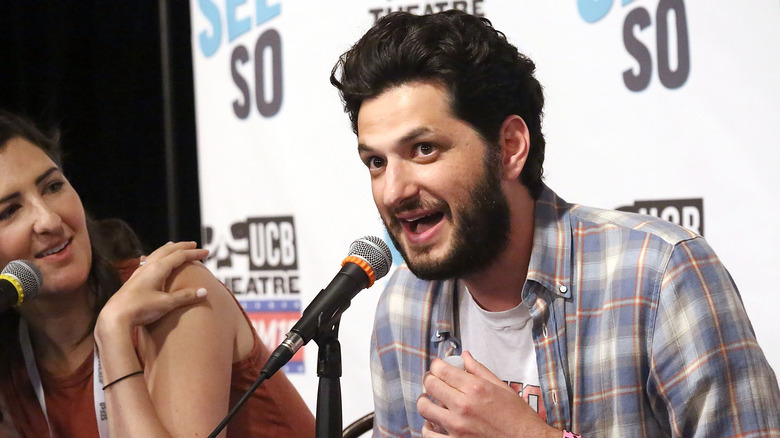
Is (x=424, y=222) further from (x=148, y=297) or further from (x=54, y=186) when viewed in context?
(x=54, y=186)

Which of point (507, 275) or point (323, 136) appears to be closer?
point (507, 275)

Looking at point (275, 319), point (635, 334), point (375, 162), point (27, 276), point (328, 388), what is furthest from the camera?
point (275, 319)

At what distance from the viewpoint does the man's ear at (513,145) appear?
1.67m

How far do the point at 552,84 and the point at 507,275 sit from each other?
3.09 ft

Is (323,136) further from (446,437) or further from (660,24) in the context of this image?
(446,437)

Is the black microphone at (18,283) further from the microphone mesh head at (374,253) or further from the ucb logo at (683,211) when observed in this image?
the ucb logo at (683,211)

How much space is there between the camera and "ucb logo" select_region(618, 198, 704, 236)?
2.29m

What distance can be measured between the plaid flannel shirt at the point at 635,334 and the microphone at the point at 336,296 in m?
0.35

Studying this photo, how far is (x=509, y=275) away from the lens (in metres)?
1.69

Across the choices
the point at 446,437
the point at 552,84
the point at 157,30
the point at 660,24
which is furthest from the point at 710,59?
the point at 157,30

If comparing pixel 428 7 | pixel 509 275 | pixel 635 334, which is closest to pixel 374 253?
pixel 509 275

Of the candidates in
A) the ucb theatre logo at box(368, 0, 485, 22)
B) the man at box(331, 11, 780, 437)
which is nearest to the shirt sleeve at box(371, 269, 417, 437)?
the man at box(331, 11, 780, 437)

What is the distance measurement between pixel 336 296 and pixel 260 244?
1.60 meters

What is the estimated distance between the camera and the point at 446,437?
145 centimetres
